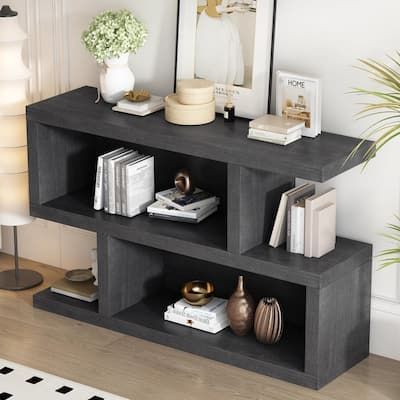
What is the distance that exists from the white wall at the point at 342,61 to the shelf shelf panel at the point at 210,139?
16 centimetres

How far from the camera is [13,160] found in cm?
454

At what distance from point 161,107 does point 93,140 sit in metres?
0.48

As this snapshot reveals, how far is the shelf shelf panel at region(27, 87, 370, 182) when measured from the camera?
367 cm

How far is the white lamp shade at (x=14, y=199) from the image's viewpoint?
457 centimetres

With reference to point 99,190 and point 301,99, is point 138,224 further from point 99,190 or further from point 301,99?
point 301,99

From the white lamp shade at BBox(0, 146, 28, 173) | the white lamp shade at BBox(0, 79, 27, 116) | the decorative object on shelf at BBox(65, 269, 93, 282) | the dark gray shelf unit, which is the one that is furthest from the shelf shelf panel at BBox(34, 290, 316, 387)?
the white lamp shade at BBox(0, 79, 27, 116)

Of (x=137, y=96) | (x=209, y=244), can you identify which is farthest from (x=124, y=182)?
(x=209, y=244)

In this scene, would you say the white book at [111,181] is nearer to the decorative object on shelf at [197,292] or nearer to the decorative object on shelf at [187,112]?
the decorative object on shelf at [187,112]

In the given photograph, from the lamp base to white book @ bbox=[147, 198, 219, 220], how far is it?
86 cm

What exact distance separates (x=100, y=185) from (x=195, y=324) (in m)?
0.67

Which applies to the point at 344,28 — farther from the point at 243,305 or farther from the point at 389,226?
the point at 243,305

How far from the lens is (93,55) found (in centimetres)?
430

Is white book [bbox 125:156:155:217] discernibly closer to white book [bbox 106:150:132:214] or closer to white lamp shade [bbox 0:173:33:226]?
white book [bbox 106:150:132:214]

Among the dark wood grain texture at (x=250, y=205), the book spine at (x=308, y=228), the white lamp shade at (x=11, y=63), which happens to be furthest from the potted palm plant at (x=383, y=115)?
the white lamp shade at (x=11, y=63)
